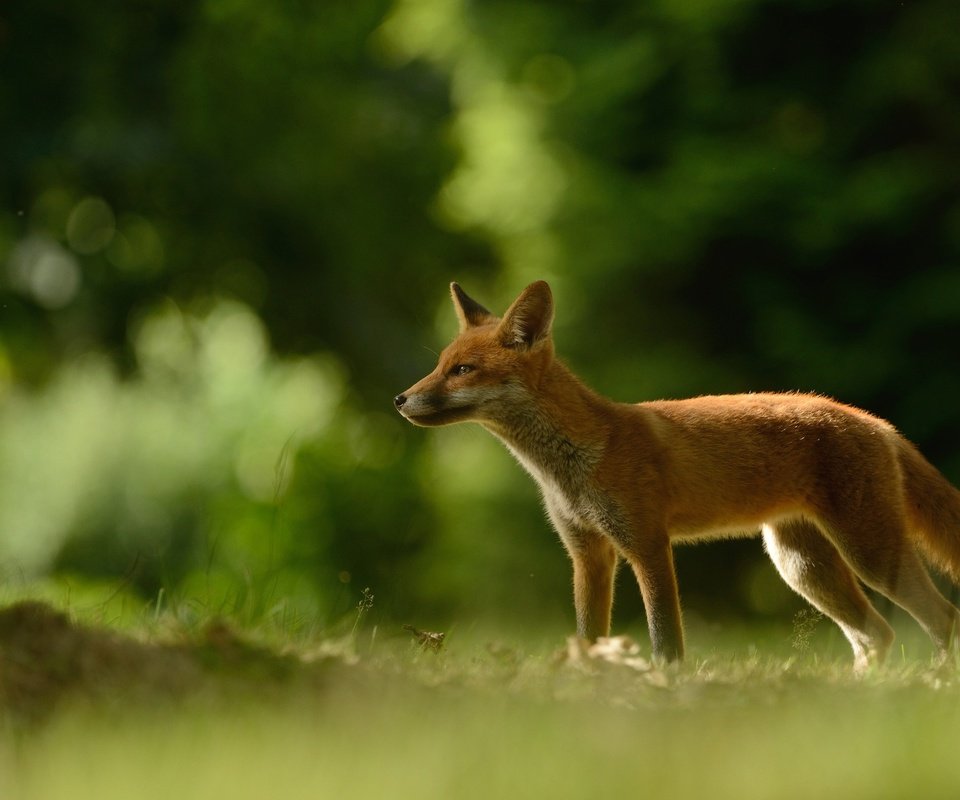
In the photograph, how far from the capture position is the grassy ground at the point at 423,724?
2.30m

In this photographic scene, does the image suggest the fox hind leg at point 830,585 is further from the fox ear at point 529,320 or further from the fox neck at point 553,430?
the fox ear at point 529,320

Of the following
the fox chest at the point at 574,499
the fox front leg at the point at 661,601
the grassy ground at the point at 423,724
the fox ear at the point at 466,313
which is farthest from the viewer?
the fox ear at the point at 466,313

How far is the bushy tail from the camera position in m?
4.76

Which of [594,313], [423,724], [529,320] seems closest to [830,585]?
[529,320]

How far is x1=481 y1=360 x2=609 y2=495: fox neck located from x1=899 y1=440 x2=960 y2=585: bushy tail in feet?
4.19

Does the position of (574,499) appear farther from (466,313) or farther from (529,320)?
(466,313)

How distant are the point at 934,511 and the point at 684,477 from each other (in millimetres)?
1093

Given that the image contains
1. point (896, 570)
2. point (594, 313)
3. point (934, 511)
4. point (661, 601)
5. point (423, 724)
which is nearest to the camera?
point (423, 724)

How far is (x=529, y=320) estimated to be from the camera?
435 cm

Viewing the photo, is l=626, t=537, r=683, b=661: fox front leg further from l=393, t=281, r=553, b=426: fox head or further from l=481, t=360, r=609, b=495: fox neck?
→ l=393, t=281, r=553, b=426: fox head

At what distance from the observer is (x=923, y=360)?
7.96m

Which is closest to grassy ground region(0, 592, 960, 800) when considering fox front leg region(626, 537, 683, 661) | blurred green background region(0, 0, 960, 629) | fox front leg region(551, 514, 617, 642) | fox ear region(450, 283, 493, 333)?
fox front leg region(626, 537, 683, 661)

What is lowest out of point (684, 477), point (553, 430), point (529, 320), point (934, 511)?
point (934, 511)

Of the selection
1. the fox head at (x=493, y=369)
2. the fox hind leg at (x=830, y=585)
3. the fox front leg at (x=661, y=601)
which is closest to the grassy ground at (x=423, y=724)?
the fox front leg at (x=661, y=601)
